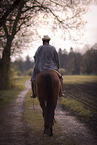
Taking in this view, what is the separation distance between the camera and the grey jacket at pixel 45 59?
4.79 metres

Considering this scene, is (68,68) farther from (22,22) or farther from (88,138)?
(88,138)

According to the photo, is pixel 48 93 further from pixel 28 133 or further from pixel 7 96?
pixel 7 96

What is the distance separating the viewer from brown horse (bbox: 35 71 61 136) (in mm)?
4461

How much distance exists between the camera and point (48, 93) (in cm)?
446

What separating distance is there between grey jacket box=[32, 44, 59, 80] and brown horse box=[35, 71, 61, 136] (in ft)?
0.89

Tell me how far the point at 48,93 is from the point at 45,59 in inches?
40.7

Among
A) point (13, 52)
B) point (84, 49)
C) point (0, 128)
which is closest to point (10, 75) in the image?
point (13, 52)

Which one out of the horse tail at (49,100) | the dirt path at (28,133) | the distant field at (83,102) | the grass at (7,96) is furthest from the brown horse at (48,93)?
the grass at (7,96)

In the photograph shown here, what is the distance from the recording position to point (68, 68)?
10388cm

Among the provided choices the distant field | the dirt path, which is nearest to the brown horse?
the dirt path

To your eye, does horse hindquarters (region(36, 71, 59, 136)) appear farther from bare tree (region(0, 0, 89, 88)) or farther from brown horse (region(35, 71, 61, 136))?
bare tree (region(0, 0, 89, 88))

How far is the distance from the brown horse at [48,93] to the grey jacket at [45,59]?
0.89 feet

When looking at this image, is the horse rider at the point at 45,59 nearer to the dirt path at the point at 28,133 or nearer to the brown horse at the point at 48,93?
the brown horse at the point at 48,93

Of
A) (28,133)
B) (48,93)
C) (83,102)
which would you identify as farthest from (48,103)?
(83,102)
